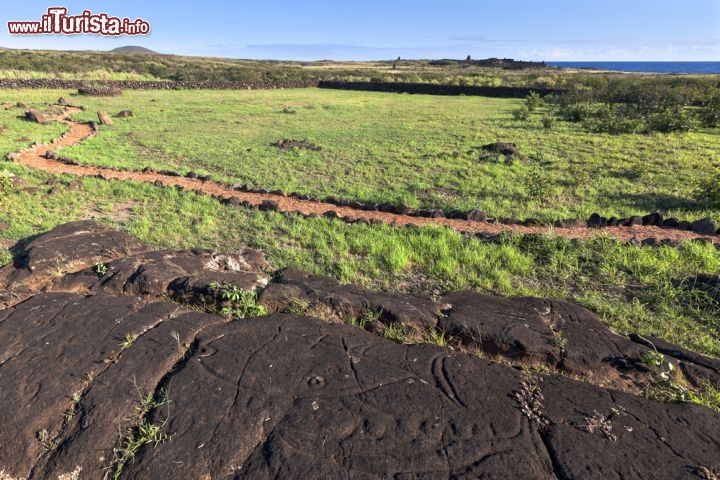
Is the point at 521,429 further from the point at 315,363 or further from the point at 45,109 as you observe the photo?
the point at 45,109

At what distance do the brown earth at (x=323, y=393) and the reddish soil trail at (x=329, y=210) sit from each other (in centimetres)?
359

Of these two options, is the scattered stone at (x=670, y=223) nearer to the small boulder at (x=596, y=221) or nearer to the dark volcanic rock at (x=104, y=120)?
the small boulder at (x=596, y=221)

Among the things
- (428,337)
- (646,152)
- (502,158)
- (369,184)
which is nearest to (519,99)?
(646,152)

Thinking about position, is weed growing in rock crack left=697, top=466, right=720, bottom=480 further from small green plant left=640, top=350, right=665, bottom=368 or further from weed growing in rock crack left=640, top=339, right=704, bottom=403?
small green plant left=640, top=350, right=665, bottom=368

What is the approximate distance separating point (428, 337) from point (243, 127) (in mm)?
19287

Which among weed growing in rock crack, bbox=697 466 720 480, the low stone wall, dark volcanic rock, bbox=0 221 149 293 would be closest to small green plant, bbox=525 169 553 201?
weed growing in rock crack, bbox=697 466 720 480

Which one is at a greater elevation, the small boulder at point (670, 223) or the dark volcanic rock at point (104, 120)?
the dark volcanic rock at point (104, 120)

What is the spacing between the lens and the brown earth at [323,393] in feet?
9.40

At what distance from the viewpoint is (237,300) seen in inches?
197

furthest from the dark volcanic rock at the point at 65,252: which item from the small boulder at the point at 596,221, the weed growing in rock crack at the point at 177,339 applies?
the small boulder at the point at 596,221

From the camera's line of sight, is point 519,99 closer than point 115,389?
No

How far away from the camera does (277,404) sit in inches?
130

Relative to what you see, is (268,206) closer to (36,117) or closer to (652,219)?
(652,219)

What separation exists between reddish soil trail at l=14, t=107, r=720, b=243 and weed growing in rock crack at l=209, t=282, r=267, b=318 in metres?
4.10
